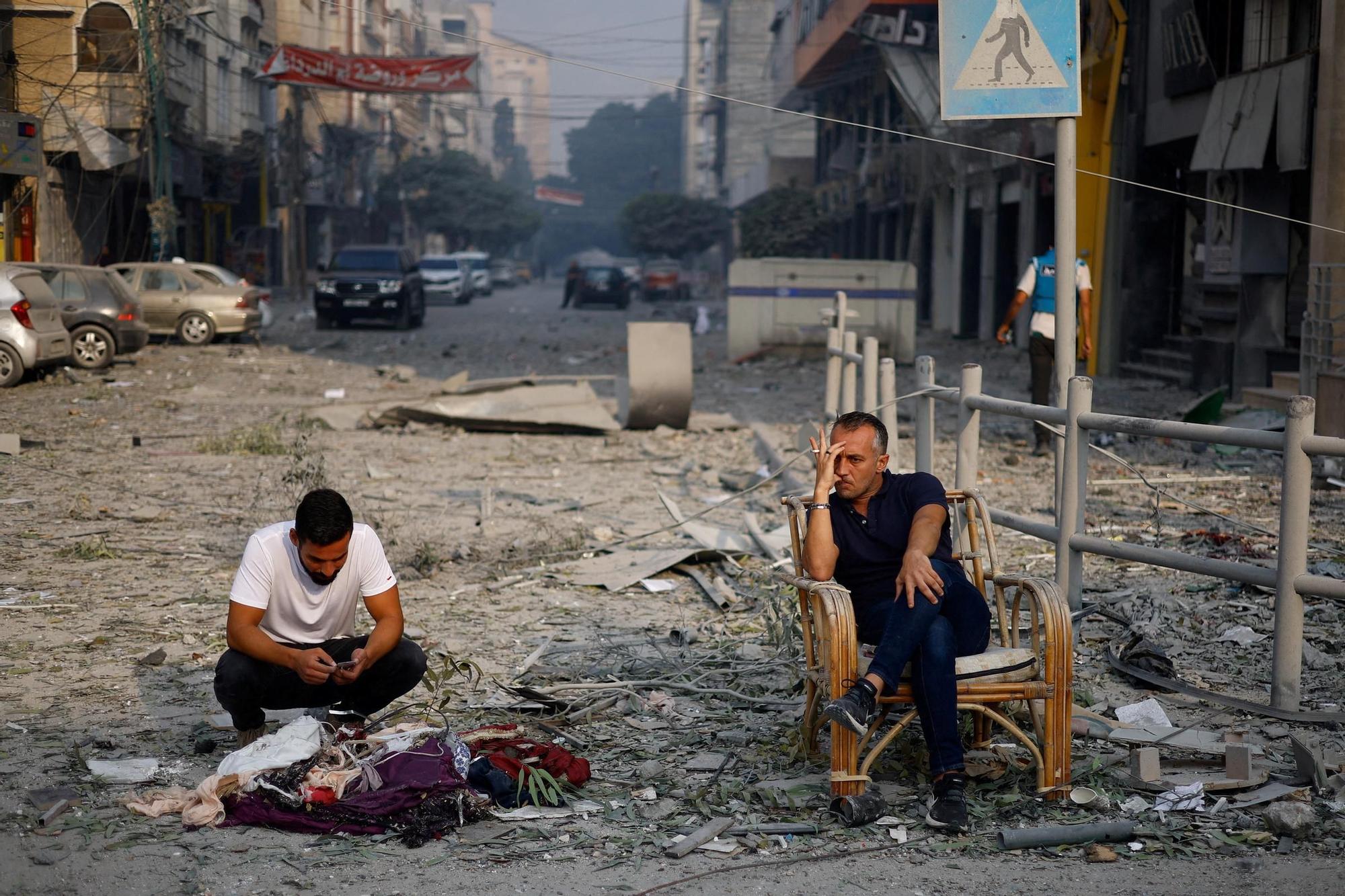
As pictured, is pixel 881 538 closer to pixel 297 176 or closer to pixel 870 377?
pixel 870 377

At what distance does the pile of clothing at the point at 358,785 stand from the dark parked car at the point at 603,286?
135 feet

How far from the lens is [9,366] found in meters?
17.5

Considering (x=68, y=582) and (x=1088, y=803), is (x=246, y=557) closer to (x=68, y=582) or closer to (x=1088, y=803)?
(x=1088, y=803)

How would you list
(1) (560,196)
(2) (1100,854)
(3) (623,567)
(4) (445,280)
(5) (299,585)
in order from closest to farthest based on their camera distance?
(2) (1100,854), (5) (299,585), (3) (623,567), (4) (445,280), (1) (560,196)

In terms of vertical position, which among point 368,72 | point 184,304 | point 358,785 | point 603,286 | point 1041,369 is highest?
point 368,72

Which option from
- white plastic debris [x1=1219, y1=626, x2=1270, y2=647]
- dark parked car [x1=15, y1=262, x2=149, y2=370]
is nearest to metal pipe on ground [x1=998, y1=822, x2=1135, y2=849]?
white plastic debris [x1=1219, y1=626, x2=1270, y2=647]

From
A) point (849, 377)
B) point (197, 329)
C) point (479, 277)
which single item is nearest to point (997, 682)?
point (849, 377)

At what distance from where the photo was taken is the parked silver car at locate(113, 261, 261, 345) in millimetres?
25422

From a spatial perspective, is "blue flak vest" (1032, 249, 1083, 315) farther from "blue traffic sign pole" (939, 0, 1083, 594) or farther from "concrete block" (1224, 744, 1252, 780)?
"concrete block" (1224, 744, 1252, 780)

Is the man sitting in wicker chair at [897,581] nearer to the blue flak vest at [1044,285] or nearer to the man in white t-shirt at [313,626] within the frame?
the man in white t-shirt at [313,626]

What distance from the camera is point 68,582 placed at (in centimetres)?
773

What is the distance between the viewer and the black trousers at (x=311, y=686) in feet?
16.0

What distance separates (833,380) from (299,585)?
700 cm

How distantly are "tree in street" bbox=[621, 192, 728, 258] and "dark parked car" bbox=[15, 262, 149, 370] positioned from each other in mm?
66694
